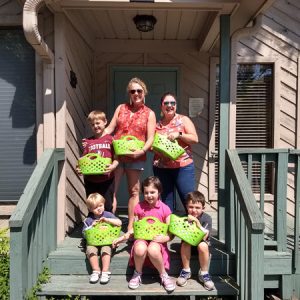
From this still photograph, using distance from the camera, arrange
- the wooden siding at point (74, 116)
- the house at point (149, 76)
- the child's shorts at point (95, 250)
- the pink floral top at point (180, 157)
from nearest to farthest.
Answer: the child's shorts at point (95, 250) < the pink floral top at point (180, 157) < the house at point (149, 76) < the wooden siding at point (74, 116)

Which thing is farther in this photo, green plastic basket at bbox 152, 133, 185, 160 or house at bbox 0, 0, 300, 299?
house at bbox 0, 0, 300, 299

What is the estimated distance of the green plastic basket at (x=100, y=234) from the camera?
3250mm

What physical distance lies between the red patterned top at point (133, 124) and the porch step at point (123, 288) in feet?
3.47

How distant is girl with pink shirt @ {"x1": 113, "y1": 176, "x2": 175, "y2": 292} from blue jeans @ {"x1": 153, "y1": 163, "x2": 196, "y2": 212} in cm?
22

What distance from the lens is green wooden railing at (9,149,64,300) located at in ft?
9.12

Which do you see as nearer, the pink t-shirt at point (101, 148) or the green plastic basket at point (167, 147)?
the green plastic basket at point (167, 147)

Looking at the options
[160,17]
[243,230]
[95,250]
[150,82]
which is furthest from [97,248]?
[150,82]

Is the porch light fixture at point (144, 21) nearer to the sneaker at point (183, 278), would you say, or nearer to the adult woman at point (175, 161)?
the adult woman at point (175, 161)

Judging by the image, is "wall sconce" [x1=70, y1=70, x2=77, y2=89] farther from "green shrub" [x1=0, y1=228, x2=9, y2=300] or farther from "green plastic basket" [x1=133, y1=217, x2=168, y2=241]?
"green plastic basket" [x1=133, y1=217, x2=168, y2=241]

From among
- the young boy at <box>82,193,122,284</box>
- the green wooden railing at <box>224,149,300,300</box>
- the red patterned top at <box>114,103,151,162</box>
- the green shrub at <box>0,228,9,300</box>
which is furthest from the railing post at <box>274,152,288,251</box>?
the green shrub at <box>0,228,9,300</box>

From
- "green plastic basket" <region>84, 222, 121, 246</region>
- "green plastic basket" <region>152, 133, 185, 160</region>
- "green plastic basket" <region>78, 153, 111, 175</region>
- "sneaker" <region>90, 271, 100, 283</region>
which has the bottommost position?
"sneaker" <region>90, 271, 100, 283</region>

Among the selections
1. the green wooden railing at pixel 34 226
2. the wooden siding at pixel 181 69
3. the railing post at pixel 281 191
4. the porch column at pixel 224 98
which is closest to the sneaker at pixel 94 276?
the green wooden railing at pixel 34 226

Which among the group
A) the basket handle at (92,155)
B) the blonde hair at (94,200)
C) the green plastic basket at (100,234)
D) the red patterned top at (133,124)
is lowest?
the green plastic basket at (100,234)

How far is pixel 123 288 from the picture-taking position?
309 cm
